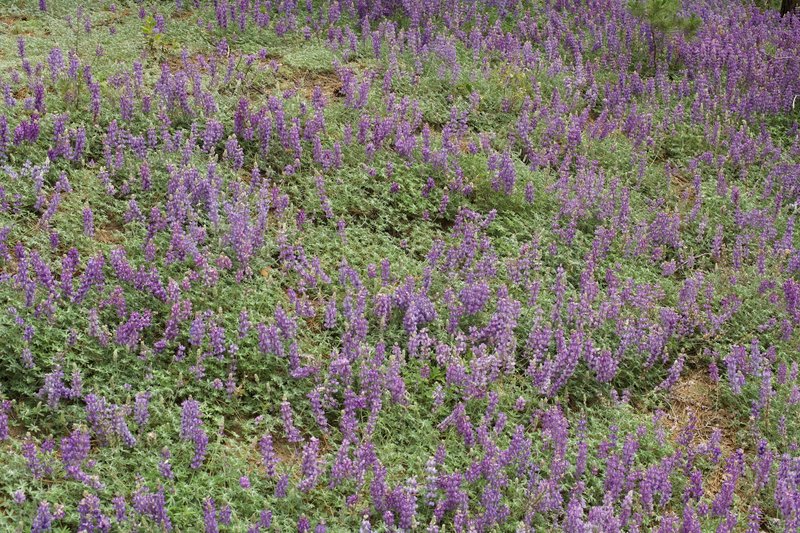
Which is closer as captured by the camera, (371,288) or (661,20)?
(371,288)

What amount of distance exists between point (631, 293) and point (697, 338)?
0.58 meters

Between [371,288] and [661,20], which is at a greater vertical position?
[661,20]

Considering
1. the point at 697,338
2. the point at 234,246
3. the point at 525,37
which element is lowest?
the point at 697,338

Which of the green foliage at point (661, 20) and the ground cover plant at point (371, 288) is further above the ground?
the green foliage at point (661, 20)

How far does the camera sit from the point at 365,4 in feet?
32.5

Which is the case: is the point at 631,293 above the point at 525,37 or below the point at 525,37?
below

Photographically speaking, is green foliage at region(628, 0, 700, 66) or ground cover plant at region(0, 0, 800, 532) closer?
ground cover plant at region(0, 0, 800, 532)

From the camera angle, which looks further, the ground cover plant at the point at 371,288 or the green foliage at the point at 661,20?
the green foliage at the point at 661,20

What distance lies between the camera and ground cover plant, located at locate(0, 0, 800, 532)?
4.21 m

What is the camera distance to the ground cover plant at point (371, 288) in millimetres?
4211

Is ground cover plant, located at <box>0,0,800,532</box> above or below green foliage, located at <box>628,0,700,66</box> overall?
below

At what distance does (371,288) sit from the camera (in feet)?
18.7

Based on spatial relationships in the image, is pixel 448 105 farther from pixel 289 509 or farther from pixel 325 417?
pixel 289 509

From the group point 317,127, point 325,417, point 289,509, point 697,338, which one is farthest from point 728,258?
point 289,509
